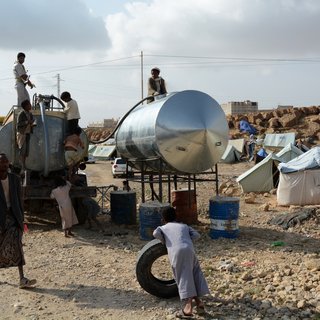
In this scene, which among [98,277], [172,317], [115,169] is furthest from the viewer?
[115,169]

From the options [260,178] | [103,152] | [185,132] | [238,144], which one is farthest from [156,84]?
[103,152]

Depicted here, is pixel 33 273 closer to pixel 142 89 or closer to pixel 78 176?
pixel 78 176

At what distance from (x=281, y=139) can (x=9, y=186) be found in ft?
96.5

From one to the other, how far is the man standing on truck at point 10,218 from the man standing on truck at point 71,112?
4344 millimetres

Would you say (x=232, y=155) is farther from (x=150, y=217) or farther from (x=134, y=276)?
(x=134, y=276)

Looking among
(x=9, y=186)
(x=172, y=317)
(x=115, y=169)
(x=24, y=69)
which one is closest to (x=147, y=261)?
(x=172, y=317)

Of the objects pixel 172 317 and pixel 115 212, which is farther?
pixel 115 212

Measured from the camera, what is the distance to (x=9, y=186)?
19.0 feet

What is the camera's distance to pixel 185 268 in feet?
16.4

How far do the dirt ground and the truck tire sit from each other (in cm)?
12

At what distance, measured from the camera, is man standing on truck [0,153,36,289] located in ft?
18.9

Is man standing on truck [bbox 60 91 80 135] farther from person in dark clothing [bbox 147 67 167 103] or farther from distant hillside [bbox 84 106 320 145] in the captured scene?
distant hillside [bbox 84 106 320 145]

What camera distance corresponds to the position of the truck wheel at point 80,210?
34.3 feet

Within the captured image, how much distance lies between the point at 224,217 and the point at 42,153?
412 cm
